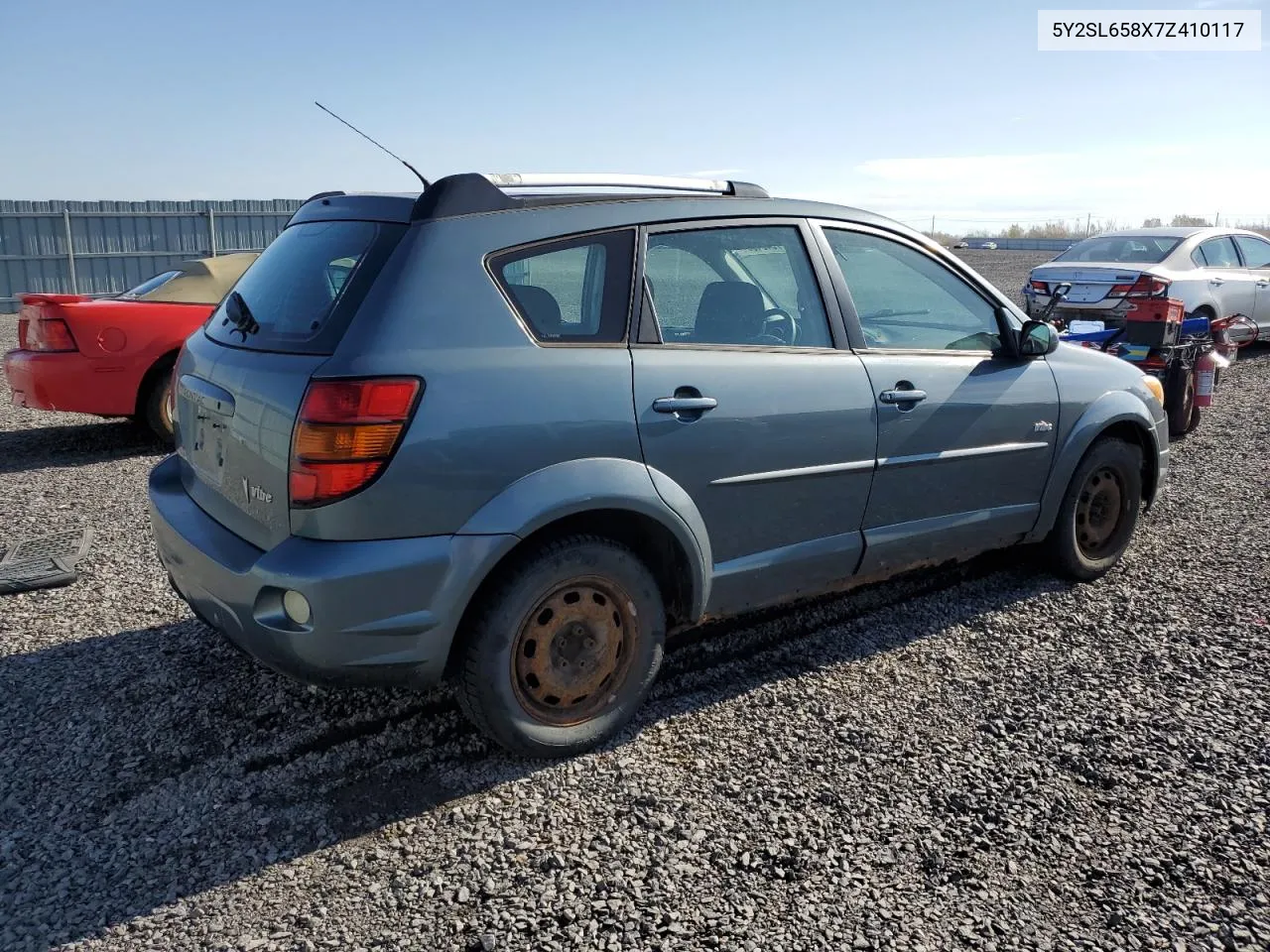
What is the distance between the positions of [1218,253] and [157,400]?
12.2 meters

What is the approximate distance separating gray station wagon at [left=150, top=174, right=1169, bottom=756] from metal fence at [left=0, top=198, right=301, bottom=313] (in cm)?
1877

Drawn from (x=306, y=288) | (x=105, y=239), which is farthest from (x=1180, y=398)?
(x=105, y=239)

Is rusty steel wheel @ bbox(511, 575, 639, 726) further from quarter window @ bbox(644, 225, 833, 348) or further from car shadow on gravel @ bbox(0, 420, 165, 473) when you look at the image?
car shadow on gravel @ bbox(0, 420, 165, 473)

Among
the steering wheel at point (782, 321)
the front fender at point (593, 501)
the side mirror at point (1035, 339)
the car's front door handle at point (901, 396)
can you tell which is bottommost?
the front fender at point (593, 501)

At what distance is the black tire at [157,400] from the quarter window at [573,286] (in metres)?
5.66

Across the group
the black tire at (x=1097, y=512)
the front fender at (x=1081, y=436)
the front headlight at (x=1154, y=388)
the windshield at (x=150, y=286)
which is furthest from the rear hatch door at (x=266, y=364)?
the windshield at (x=150, y=286)

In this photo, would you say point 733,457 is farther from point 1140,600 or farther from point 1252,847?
point 1140,600

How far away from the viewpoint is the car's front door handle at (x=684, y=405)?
10.9 feet

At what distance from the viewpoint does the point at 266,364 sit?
315 cm

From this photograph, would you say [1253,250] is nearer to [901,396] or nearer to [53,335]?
[901,396]

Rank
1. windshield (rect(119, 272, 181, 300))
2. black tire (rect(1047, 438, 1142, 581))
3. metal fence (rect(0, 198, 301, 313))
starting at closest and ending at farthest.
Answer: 1. black tire (rect(1047, 438, 1142, 581))
2. windshield (rect(119, 272, 181, 300))
3. metal fence (rect(0, 198, 301, 313))

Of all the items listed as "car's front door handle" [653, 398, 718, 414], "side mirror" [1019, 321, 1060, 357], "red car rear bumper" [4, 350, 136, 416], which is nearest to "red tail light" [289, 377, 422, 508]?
"car's front door handle" [653, 398, 718, 414]

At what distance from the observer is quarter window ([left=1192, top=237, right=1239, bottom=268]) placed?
12.5 meters

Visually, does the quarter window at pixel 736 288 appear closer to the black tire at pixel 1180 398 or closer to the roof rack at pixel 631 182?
the roof rack at pixel 631 182
